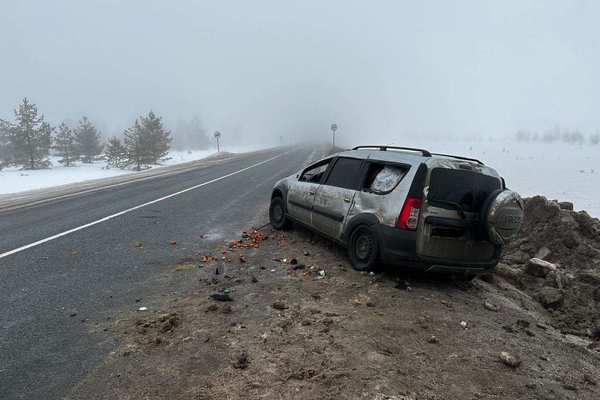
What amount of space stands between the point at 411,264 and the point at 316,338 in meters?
1.80

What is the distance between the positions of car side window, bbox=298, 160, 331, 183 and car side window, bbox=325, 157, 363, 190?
1.23 ft

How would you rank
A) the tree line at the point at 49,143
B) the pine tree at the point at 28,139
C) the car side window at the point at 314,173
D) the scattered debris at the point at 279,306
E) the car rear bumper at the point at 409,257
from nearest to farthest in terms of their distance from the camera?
1. the scattered debris at the point at 279,306
2. the car rear bumper at the point at 409,257
3. the car side window at the point at 314,173
4. the tree line at the point at 49,143
5. the pine tree at the point at 28,139

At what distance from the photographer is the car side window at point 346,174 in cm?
592

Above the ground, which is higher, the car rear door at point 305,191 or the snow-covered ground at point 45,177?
the car rear door at point 305,191

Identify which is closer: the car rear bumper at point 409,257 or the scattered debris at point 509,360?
the scattered debris at point 509,360

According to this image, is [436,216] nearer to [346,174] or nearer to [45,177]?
[346,174]

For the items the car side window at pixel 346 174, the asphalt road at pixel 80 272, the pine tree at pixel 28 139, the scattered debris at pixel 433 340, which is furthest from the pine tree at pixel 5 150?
the scattered debris at pixel 433 340

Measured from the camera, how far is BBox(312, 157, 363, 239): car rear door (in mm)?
5859

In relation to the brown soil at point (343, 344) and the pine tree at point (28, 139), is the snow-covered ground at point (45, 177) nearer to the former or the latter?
the pine tree at point (28, 139)

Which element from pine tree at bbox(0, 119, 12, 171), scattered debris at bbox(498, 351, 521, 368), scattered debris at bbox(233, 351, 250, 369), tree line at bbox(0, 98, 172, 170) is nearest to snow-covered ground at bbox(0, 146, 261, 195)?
tree line at bbox(0, 98, 172, 170)

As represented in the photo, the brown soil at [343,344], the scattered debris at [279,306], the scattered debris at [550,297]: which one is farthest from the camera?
the scattered debris at [550,297]

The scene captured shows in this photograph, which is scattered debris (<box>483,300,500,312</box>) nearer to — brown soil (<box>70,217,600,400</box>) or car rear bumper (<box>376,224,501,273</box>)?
brown soil (<box>70,217,600,400</box>)

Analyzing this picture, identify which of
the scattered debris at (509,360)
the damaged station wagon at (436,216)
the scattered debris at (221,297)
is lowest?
the scattered debris at (509,360)

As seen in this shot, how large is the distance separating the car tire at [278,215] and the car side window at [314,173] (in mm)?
802
